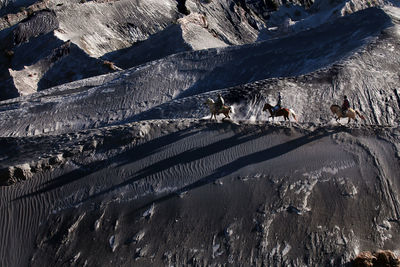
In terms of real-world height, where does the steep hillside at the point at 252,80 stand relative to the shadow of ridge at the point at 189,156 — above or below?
below

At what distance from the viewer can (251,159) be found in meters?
14.8

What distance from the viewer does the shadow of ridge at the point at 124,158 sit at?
14.3m

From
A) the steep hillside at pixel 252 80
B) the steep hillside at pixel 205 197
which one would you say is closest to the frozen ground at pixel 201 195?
the steep hillside at pixel 205 197

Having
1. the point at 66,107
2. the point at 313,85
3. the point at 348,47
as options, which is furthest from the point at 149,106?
the point at 348,47

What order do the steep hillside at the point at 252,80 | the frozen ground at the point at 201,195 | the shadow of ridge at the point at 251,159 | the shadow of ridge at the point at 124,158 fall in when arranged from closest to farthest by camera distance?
the frozen ground at the point at 201,195, the shadow of ridge at the point at 251,159, the shadow of ridge at the point at 124,158, the steep hillside at the point at 252,80

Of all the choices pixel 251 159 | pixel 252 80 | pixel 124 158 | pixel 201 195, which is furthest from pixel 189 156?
pixel 252 80

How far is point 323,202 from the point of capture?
13.1m

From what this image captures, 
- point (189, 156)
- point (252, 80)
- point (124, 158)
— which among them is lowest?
point (252, 80)

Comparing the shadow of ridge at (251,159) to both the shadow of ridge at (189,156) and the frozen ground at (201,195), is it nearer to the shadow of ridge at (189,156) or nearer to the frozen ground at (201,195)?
the frozen ground at (201,195)

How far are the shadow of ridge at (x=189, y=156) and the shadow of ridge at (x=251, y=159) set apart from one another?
35.8 inches

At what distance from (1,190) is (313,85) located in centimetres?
1658

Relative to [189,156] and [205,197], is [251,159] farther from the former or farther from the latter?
[205,197]

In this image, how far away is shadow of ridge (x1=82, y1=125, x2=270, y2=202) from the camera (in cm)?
1414

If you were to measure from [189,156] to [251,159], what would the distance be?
7.47 ft
